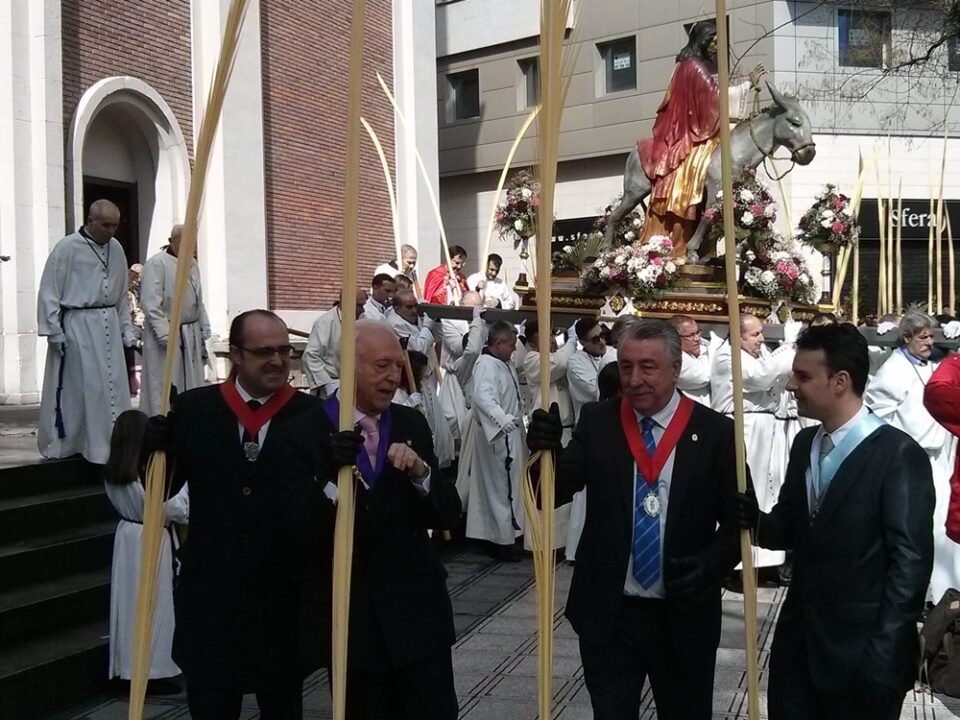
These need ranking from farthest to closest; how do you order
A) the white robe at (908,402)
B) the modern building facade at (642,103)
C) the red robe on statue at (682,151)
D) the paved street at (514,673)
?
the modern building facade at (642,103) → the red robe on statue at (682,151) → the white robe at (908,402) → the paved street at (514,673)

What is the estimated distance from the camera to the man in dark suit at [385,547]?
11.7 ft

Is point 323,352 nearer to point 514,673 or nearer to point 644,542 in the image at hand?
point 514,673

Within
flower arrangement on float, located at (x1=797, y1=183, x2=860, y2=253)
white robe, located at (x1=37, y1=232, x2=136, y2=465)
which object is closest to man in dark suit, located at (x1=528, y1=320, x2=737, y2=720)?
white robe, located at (x1=37, y1=232, x2=136, y2=465)

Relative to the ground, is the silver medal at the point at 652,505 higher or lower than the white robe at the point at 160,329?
lower

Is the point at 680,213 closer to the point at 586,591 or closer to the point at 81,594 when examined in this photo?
the point at 81,594

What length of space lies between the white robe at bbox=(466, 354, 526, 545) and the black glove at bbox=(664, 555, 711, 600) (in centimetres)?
562

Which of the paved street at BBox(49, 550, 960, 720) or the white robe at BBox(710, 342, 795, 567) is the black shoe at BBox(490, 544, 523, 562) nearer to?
the paved street at BBox(49, 550, 960, 720)

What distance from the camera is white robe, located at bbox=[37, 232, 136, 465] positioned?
764cm

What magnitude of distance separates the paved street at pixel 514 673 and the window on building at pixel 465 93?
1956 centimetres

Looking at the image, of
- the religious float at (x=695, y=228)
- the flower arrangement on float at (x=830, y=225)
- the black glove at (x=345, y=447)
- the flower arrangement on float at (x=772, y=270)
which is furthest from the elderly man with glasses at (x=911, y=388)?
the black glove at (x=345, y=447)

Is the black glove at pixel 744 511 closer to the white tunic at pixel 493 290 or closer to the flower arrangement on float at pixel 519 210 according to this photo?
the flower arrangement on float at pixel 519 210

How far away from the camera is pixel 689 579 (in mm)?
3525

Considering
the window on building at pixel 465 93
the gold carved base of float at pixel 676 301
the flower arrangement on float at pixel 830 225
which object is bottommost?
the gold carved base of float at pixel 676 301

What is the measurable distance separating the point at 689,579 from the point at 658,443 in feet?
1.58
